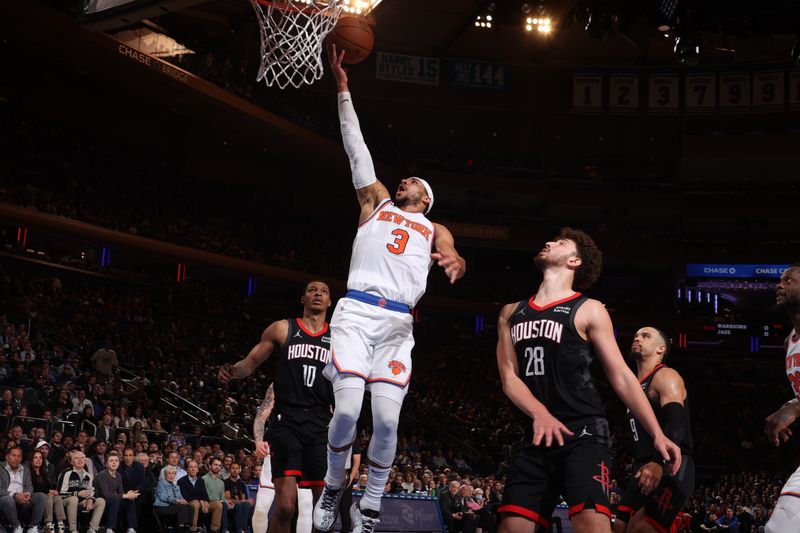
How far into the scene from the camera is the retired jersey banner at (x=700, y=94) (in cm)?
3425

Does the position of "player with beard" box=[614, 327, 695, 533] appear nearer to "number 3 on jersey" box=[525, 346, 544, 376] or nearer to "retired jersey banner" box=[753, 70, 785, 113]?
"number 3 on jersey" box=[525, 346, 544, 376]

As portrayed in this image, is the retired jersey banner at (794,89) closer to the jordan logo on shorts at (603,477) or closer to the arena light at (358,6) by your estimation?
the arena light at (358,6)

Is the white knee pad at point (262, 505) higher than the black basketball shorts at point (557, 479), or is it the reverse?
the black basketball shorts at point (557, 479)

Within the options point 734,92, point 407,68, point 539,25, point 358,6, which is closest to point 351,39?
point 358,6

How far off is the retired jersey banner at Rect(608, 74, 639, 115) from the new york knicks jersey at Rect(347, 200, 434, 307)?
30.9 m

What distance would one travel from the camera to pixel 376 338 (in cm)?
587

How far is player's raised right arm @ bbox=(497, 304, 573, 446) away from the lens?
4465 millimetres

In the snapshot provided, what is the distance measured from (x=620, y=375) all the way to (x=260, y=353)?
360 cm

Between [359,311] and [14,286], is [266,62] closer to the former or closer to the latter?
[359,311]

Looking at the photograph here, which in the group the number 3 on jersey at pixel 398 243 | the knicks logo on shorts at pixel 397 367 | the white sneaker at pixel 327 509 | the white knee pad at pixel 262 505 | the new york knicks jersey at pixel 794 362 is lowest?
the white knee pad at pixel 262 505

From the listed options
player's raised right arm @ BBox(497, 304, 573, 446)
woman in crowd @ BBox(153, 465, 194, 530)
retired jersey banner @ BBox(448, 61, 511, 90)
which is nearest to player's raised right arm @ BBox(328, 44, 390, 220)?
player's raised right arm @ BBox(497, 304, 573, 446)

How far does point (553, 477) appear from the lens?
4609 mm

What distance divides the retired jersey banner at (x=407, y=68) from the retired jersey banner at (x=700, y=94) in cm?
1044

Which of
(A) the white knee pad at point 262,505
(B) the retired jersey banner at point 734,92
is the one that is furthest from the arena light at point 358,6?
(B) the retired jersey banner at point 734,92
